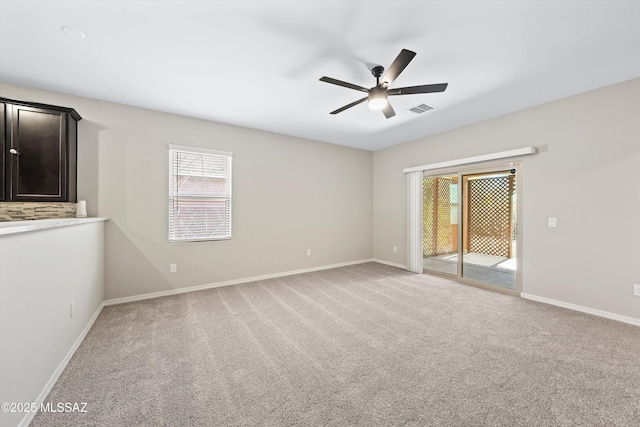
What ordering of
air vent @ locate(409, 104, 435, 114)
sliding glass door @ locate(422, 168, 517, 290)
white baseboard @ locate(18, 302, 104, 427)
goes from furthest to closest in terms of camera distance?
1. sliding glass door @ locate(422, 168, 517, 290)
2. air vent @ locate(409, 104, 435, 114)
3. white baseboard @ locate(18, 302, 104, 427)

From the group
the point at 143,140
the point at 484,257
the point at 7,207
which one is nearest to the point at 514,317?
the point at 484,257

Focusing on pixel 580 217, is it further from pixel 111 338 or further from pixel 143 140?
pixel 143 140

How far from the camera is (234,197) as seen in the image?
4.29 meters

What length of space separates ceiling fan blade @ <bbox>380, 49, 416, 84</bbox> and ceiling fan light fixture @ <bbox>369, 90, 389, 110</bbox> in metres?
0.14

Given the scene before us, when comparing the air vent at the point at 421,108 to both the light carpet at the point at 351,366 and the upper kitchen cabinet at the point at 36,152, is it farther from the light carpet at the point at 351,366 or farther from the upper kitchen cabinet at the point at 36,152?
the upper kitchen cabinet at the point at 36,152

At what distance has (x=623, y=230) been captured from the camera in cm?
287

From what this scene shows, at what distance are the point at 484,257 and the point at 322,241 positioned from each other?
3.19 m

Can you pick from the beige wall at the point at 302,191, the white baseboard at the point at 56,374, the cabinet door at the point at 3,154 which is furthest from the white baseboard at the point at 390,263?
the cabinet door at the point at 3,154

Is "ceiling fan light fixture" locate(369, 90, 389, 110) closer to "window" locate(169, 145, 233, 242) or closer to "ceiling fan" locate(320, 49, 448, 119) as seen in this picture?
"ceiling fan" locate(320, 49, 448, 119)

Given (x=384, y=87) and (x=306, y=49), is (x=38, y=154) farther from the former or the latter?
(x=384, y=87)

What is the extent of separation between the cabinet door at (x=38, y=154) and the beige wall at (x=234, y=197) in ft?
1.10

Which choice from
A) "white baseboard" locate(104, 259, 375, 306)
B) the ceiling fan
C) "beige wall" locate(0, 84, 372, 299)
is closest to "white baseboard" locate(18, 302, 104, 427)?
"white baseboard" locate(104, 259, 375, 306)

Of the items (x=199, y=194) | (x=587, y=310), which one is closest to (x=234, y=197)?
(x=199, y=194)

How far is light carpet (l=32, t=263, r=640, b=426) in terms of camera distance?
5.13ft
